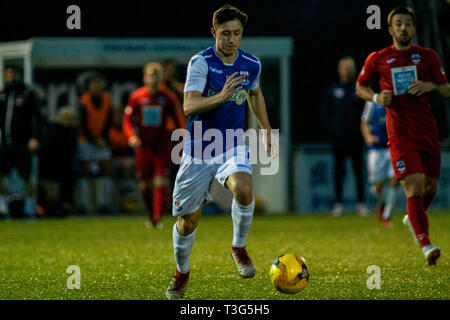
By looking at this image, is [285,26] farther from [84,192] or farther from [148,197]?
[148,197]

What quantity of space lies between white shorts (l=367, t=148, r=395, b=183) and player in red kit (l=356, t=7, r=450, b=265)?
190 inches

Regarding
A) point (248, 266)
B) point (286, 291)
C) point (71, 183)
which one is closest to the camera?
point (286, 291)

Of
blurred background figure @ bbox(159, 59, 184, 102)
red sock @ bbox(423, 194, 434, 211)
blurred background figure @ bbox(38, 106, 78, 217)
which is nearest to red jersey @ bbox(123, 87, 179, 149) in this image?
blurred background figure @ bbox(159, 59, 184, 102)

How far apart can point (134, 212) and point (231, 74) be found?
10.6 m

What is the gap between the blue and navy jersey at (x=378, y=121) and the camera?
12570 mm

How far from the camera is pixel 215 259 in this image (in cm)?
838

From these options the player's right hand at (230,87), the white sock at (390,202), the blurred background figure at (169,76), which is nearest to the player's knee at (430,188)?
the player's right hand at (230,87)

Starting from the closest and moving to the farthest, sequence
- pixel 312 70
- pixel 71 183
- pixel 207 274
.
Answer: pixel 207 274, pixel 71 183, pixel 312 70

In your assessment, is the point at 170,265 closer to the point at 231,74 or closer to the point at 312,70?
the point at 231,74

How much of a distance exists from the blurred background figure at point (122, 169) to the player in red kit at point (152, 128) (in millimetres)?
3544

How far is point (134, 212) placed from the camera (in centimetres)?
1659

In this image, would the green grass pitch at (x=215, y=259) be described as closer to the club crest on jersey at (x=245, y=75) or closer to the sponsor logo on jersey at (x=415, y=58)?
the club crest on jersey at (x=245, y=75)

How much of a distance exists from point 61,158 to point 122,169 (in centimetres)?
153

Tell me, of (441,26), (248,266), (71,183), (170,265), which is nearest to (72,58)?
(71,183)
